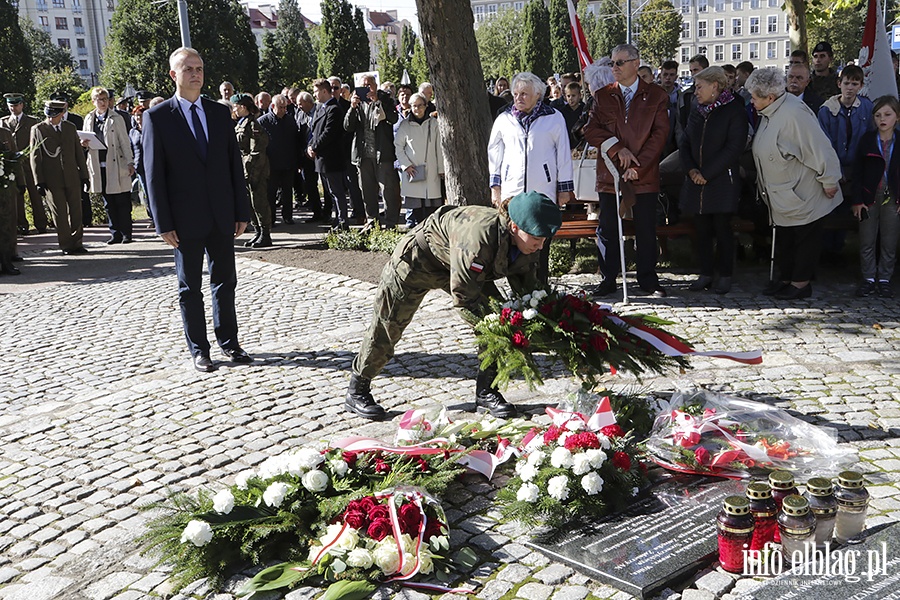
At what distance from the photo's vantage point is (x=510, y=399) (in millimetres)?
6164

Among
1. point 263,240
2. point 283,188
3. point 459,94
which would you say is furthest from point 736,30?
point 459,94

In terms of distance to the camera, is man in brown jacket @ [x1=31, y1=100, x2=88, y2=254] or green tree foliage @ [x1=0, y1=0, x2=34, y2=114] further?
green tree foliage @ [x1=0, y1=0, x2=34, y2=114]

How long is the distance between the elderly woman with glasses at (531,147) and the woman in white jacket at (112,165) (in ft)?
25.6

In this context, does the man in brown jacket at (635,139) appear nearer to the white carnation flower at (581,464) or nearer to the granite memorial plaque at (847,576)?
the white carnation flower at (581,464)

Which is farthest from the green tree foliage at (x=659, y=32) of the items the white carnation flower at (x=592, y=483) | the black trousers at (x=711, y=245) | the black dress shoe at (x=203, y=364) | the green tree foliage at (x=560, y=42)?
the white carnation flower at (x=592, y=483)

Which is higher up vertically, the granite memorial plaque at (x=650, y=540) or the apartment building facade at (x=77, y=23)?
the apartment building facade at (x=77, y=23)

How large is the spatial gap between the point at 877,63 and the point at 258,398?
793cm

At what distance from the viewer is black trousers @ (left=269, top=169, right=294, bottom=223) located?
1467cm

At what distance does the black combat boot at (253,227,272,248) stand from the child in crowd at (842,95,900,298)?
7.85 metres

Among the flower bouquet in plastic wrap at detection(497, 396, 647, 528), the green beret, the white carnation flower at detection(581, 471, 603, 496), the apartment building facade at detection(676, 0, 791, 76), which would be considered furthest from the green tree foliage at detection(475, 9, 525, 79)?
the white carnation flower at detection(581, 471, 603, 496)

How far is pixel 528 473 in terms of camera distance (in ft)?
14.2

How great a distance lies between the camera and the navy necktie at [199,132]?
7.02 metres

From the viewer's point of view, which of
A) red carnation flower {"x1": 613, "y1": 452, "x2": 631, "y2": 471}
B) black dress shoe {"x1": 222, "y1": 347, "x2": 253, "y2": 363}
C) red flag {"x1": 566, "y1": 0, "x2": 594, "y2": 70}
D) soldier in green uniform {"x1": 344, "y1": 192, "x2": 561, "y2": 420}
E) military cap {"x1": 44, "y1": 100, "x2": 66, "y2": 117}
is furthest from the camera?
military cap {"x1": 44, "y1": 100, "x2": 66, "y2": 117}

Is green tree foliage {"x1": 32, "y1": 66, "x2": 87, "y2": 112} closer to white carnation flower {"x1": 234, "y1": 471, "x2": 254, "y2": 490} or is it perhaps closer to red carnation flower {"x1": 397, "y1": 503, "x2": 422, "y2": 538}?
white carnation flower {"x1": 234, "y1": 471, "x2": 254, "y2": 490}
